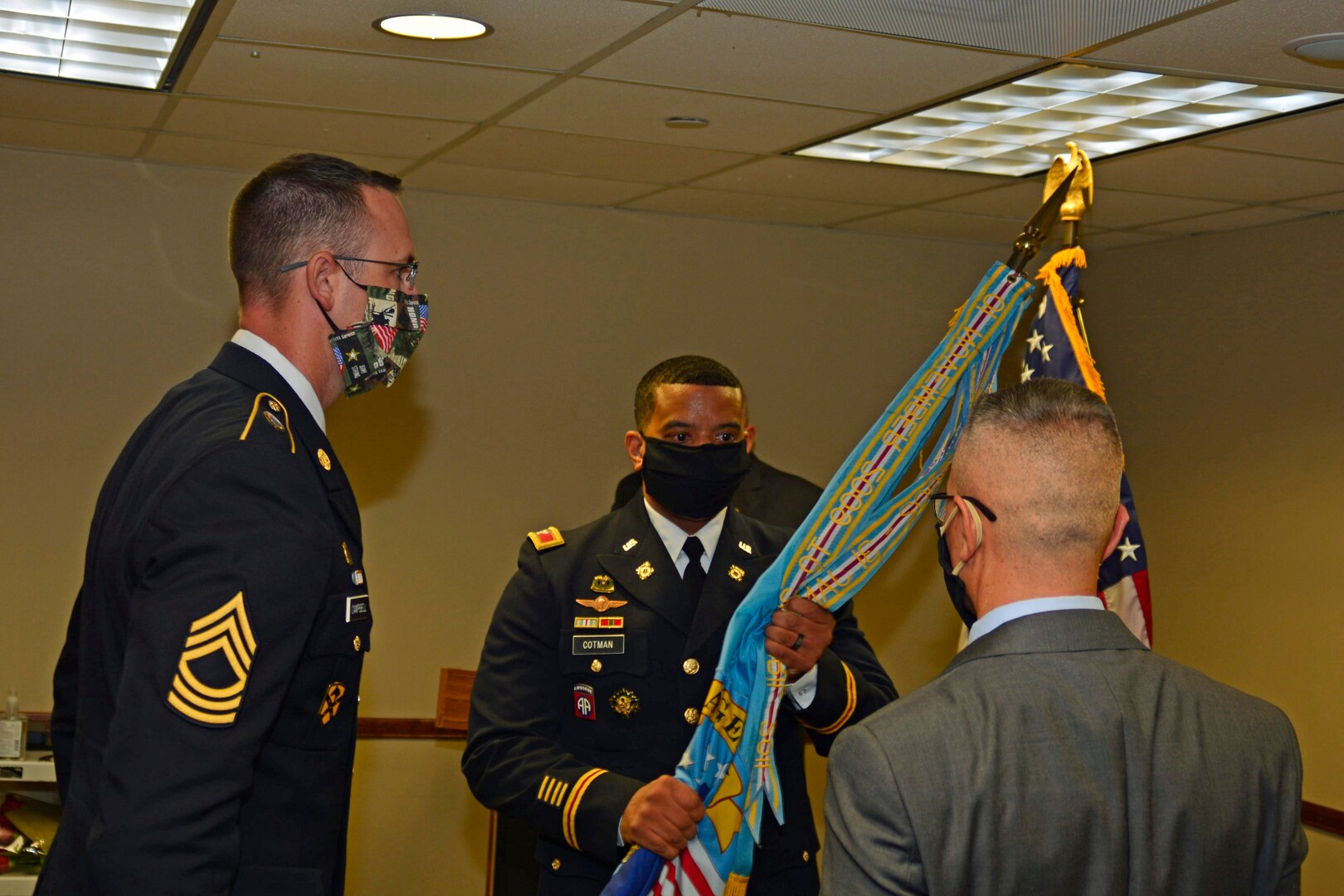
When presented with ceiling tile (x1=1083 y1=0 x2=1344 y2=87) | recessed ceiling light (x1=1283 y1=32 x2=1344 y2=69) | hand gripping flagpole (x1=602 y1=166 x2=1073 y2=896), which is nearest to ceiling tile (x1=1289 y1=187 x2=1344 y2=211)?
ceiling tile (x1=1083 y1=0 x2=1344 y2=87)

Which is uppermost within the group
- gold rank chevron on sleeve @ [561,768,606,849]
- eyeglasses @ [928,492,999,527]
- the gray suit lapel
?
eyeglasses @ [928,492,999,527]

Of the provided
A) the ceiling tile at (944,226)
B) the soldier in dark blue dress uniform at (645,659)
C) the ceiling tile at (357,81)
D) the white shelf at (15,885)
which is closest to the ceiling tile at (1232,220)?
the ceiling tile at (944,226)

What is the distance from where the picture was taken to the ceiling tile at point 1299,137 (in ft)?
11.4

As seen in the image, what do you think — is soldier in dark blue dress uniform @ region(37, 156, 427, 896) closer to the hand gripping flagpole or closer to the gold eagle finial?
the hand gripping flagpole

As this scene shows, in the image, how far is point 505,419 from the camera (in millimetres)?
5262

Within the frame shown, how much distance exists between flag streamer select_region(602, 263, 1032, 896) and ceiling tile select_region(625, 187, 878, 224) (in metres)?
2.52

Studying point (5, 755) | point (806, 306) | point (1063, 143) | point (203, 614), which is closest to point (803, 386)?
point (806, 306)

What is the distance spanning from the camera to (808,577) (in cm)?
236

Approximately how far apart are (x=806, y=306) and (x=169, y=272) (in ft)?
8.94

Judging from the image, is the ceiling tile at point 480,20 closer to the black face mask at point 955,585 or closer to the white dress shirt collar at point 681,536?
the white dress shirt collar at point 681,536

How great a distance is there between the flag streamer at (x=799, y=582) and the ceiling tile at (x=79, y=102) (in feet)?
8.15

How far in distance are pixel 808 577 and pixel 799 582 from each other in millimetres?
22

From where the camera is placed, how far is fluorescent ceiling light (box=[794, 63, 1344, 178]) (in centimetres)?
333

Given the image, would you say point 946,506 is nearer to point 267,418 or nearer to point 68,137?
point 267,418
